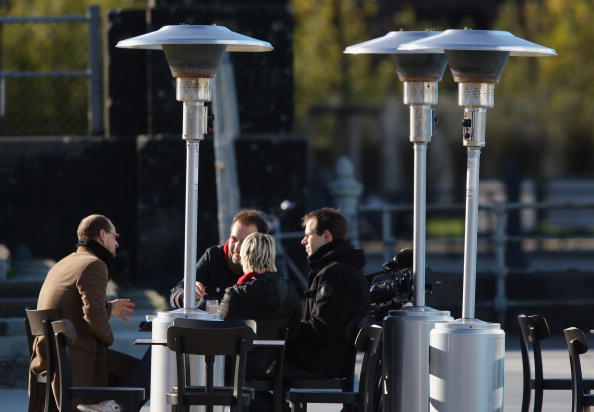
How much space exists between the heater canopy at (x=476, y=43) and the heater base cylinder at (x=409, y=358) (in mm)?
1431

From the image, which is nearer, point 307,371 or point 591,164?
point 307,371

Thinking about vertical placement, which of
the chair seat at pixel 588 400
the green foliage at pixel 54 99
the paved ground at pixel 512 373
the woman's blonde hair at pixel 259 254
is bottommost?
the paved ground at pixel 512 373

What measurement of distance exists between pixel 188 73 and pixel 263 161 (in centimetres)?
583

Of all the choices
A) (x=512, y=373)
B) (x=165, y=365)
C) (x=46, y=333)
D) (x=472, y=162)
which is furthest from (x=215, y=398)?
(x=512, y=373)

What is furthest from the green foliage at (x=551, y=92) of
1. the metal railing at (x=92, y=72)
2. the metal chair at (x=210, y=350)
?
the metal chair at (x=210, y=350)

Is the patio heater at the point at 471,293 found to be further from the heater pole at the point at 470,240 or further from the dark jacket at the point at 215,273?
the dark jacket at the point at 215,273

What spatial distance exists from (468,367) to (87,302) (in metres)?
2.02

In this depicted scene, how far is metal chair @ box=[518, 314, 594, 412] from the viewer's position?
26.2 feet

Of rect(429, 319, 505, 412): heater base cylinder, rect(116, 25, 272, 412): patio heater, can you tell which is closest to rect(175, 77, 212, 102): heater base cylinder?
rect(116, 25, 272, 412): patio heater

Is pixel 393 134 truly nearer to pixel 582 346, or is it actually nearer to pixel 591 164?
pixel 591 164

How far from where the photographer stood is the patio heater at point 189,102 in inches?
292

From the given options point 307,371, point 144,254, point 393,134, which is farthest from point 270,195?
point 393,134

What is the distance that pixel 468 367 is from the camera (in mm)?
7320

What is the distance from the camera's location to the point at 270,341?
7.53 m
